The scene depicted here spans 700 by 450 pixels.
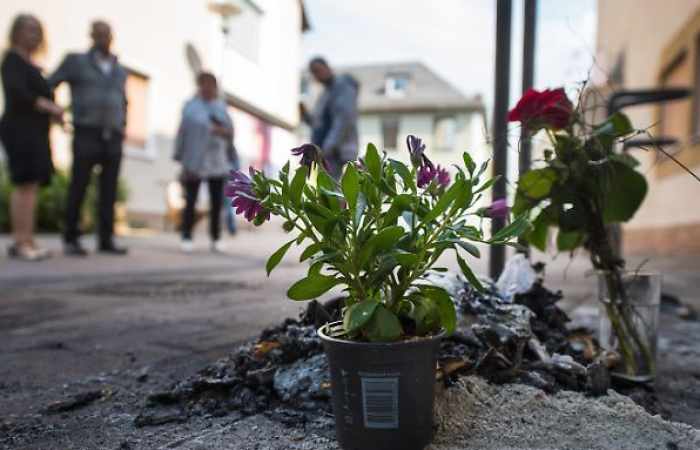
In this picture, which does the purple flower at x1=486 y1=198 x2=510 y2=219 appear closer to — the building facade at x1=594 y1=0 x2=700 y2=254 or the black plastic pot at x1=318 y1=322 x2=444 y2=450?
the black plastic pot at x1=318 y1=322 x2=444 y2=450

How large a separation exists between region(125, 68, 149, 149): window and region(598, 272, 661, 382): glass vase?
9.48 metres

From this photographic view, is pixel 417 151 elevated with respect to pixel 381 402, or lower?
elevated

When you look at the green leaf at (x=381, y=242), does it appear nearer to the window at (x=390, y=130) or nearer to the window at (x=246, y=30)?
the window at (x=246, y=30)

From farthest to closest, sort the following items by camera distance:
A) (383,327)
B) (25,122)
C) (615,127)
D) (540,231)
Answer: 1. (25,122)
2. (540,231)
3. (615,127)
4. (383,327)

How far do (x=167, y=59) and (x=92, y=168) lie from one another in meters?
6.64

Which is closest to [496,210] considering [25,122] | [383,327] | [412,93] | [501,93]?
[383,327]

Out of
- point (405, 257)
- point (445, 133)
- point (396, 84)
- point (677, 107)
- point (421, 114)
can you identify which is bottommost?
point (405, 257)

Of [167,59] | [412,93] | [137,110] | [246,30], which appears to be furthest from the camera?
[412,93]

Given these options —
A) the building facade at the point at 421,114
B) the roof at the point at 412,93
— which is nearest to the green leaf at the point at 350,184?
the building facade at the point at 421,114

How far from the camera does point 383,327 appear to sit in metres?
1.03

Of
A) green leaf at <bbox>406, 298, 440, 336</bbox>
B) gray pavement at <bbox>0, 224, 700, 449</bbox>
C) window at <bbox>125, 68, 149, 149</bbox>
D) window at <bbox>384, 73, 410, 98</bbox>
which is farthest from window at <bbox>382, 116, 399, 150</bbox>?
green leaf at <bbox>406, 298, 440, 336</bbox>

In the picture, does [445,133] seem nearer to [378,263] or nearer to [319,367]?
[319,367]

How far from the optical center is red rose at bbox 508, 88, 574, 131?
4.89 feet

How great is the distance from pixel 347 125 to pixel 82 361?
10.6 feet
